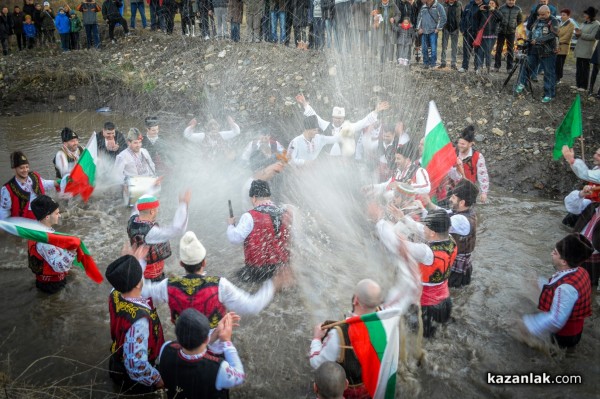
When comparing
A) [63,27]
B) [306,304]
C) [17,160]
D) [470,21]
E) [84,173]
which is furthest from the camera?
[63,27]

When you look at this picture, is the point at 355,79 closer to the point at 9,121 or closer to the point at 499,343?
the point at 499,343

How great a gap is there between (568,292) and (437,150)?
8.07 ft

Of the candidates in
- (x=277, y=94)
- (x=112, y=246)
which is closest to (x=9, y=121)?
(x=277, y=94)

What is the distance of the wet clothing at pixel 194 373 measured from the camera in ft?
10.5

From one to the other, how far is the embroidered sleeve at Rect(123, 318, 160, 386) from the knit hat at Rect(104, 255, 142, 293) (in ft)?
0.99

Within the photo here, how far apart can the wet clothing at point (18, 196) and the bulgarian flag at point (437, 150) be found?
18.3 feet

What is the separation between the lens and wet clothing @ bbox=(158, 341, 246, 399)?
3193 mm

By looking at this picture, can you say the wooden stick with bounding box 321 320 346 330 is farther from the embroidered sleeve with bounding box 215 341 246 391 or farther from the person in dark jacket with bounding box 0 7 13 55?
the person in dark jacket with bounding box 0 7 13 55

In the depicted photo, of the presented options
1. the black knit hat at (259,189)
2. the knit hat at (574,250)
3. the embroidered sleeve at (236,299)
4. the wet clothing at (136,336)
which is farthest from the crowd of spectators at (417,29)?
the wet clothing at (136,336)

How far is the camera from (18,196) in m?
6.25

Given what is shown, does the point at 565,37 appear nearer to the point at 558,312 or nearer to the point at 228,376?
the point at 558,312

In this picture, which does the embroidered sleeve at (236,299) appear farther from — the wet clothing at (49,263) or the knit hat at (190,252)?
the wet clothing at (49,263)

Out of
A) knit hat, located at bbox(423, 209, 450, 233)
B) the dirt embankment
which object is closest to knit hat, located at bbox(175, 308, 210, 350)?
knit hat, located at bbox(423, 209, 450, 233)

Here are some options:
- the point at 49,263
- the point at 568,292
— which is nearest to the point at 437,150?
the point at 568,292
